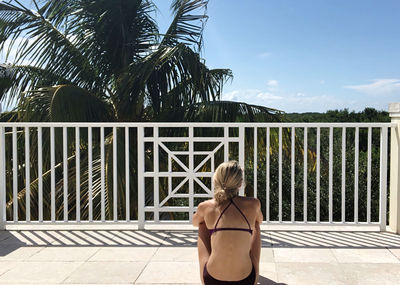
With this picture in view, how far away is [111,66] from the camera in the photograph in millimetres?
9352

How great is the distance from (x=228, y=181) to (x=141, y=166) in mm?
1972

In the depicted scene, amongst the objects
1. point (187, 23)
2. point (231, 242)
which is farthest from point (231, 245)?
point (187, 23)

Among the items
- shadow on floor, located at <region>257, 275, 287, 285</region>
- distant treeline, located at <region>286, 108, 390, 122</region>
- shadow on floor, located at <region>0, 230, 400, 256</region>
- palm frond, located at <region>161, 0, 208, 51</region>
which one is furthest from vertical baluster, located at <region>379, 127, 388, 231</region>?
distant treeline, located at <region>286, 108, 390, 122</region>

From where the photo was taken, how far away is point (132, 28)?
9672 millimetres

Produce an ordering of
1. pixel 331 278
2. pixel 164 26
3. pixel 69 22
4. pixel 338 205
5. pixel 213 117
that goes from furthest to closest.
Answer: pixel 338 205 → pixel 164 26 → pixel 69 22 → pixel 213 117 → pixel 331 278

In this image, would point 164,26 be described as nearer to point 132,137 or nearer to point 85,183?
point 132,137

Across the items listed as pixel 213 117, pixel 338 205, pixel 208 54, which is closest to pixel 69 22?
pixel 208 54

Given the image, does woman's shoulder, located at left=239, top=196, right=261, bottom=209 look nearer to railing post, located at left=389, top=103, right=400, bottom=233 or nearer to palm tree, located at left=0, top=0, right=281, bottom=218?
railing post, located at left=389, top=103, right=400, bottom=233

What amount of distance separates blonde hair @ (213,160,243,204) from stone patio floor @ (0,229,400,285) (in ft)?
2.87

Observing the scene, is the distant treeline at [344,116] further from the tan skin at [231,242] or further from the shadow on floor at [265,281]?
the tan skin at [231,242]

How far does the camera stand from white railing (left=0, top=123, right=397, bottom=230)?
3697 mm

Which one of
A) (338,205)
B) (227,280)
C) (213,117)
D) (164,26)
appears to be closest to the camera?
(227,280)

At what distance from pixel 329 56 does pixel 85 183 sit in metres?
24.2

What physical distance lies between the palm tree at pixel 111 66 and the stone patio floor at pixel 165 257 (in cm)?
361
